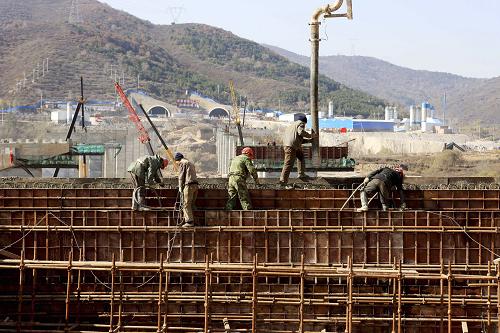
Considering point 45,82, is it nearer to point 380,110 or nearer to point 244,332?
point 380,110

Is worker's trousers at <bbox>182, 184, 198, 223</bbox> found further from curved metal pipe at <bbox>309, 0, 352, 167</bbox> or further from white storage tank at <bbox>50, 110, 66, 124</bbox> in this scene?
white storage tank at <bbox>50, 110, 66, 124</bbox>

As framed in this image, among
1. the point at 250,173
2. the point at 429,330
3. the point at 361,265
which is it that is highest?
the point at 250,173

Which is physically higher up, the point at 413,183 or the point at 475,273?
the point at 413,183

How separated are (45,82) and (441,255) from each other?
16635 cm

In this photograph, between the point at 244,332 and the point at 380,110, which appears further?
the point at 380,110

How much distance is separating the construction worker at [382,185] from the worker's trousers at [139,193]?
399 cm

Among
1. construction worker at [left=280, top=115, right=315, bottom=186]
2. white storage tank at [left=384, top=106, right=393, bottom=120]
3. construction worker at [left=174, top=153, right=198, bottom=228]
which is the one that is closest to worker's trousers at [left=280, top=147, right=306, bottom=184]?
construction worker at [left=280, top=115, right=315, bottom=186]

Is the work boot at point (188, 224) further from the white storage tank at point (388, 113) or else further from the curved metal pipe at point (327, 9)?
the white storage tank at point (388, 113)

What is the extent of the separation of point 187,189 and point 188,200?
0.23 metres

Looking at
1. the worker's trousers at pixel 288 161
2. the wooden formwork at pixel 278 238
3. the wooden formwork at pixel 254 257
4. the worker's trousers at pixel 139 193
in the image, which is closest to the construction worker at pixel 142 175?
the worker's trousers at pixel 139 193

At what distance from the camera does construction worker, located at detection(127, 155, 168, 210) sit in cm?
1639

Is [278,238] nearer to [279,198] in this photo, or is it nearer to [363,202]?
[279,198]

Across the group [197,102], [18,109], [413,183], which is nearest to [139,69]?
[197,102]

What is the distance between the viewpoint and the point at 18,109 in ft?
500
